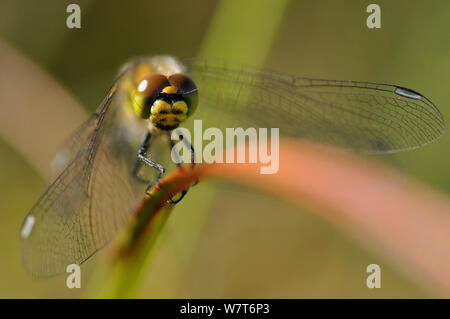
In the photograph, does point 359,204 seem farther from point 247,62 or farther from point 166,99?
point 247,62

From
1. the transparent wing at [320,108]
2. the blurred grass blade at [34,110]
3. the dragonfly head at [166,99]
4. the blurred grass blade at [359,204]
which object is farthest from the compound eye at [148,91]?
the blurred grass blade at [34,110]

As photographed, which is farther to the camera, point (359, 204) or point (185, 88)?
point (185, 88)

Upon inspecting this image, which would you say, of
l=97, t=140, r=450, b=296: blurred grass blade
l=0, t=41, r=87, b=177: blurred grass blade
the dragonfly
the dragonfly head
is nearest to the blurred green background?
l=0, t=41, r=87, b=177: blurred grass blade

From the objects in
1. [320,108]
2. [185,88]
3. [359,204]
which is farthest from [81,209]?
[320,108]

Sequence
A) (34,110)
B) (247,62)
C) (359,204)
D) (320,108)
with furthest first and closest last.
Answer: (34,110)
(247,62)
(320,108)
(359,204)

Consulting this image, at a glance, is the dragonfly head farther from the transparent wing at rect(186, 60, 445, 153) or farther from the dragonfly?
the transparent wing at rect(186, 60, 445, 153)

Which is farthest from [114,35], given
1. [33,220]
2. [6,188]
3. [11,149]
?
[33,220]

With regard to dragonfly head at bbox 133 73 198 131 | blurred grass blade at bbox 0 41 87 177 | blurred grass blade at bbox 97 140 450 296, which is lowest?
blurred grass blade at bbox 97 140 450 296
